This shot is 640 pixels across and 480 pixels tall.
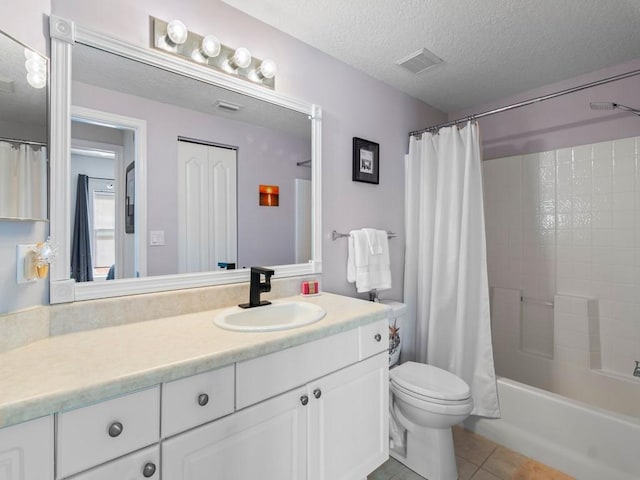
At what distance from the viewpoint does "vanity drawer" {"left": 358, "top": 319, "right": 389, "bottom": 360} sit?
1.38 metres

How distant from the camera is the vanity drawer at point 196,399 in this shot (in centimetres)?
85

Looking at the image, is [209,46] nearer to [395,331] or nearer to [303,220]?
[303,220]

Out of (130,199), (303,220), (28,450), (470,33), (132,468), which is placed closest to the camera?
(28,450)

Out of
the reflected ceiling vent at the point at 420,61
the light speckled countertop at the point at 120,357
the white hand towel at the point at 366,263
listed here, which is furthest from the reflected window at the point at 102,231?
the reflected ceiling vent at the point at 420,61

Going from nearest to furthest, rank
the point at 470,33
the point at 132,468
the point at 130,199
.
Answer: the point at 132,468 → the point at 130,199 → the point at 470,33

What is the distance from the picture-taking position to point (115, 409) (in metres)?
0.77

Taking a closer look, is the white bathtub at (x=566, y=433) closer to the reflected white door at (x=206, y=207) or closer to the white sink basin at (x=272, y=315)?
the white sink basin at (x=272, y=315)

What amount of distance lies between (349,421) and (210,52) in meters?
1.70

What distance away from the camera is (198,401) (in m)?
0.90

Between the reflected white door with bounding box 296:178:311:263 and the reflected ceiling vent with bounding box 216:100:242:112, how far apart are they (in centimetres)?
48

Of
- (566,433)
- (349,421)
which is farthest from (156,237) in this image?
(566,433)

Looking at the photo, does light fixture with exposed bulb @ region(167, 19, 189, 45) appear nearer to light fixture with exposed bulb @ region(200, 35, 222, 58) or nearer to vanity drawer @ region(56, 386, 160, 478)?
light fixture with exposed bulb @ region(200, 35, 222, 58)

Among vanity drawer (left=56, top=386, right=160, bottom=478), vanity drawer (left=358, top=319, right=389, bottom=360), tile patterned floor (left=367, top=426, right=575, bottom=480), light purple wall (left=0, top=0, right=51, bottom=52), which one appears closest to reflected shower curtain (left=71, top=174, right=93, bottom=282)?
light purple wall (left=0, top=0, right=51, bottom=52)

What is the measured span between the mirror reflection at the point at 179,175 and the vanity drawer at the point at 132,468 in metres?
0.67
